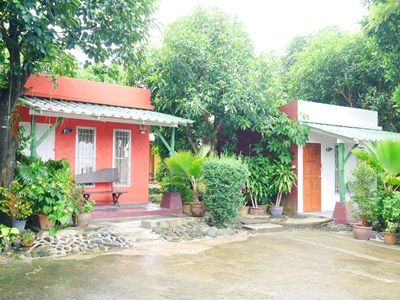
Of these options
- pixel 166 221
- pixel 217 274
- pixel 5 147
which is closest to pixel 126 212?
pixel 166 221

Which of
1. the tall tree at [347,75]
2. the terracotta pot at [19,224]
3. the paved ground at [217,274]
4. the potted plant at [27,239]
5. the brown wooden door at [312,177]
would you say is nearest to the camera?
the paved ground at [217,274]

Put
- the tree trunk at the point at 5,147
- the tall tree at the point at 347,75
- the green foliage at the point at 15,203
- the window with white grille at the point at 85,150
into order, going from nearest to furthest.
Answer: the green foliage at the point at 15,203, the tree trunk at the point at 5,147, the window with white grille at the point at 85,150, the tall tree at the point at 347,75

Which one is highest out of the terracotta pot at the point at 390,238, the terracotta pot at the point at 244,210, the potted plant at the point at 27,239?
the terracotta pot at the point at 244,210

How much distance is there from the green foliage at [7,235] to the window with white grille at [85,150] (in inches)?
149

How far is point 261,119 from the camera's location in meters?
12.6

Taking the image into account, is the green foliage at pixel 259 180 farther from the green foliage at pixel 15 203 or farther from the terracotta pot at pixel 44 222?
the green foliage at pixel 15 203

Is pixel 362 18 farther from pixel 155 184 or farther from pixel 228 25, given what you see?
pixel 155 184

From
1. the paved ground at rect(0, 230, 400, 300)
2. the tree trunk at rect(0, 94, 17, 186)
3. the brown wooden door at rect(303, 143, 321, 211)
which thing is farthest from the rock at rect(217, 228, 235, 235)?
the tree trunk at rect(0, 94, 17, 186)

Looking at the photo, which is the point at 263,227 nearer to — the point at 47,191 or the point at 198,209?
the point at 198,209

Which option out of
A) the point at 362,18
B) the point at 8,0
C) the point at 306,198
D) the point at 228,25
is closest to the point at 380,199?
the point at 306,198

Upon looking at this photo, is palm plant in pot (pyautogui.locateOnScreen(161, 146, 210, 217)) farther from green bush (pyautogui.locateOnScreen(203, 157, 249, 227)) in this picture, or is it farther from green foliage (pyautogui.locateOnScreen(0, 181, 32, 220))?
green foliage (pyautogui.locateOnScreen(0, 181, 32, 220))

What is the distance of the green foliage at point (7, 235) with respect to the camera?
727cm

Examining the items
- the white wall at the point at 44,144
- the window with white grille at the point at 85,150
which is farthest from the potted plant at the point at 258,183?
the white wall at the point at 44,144

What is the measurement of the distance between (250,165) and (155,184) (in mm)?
7793
